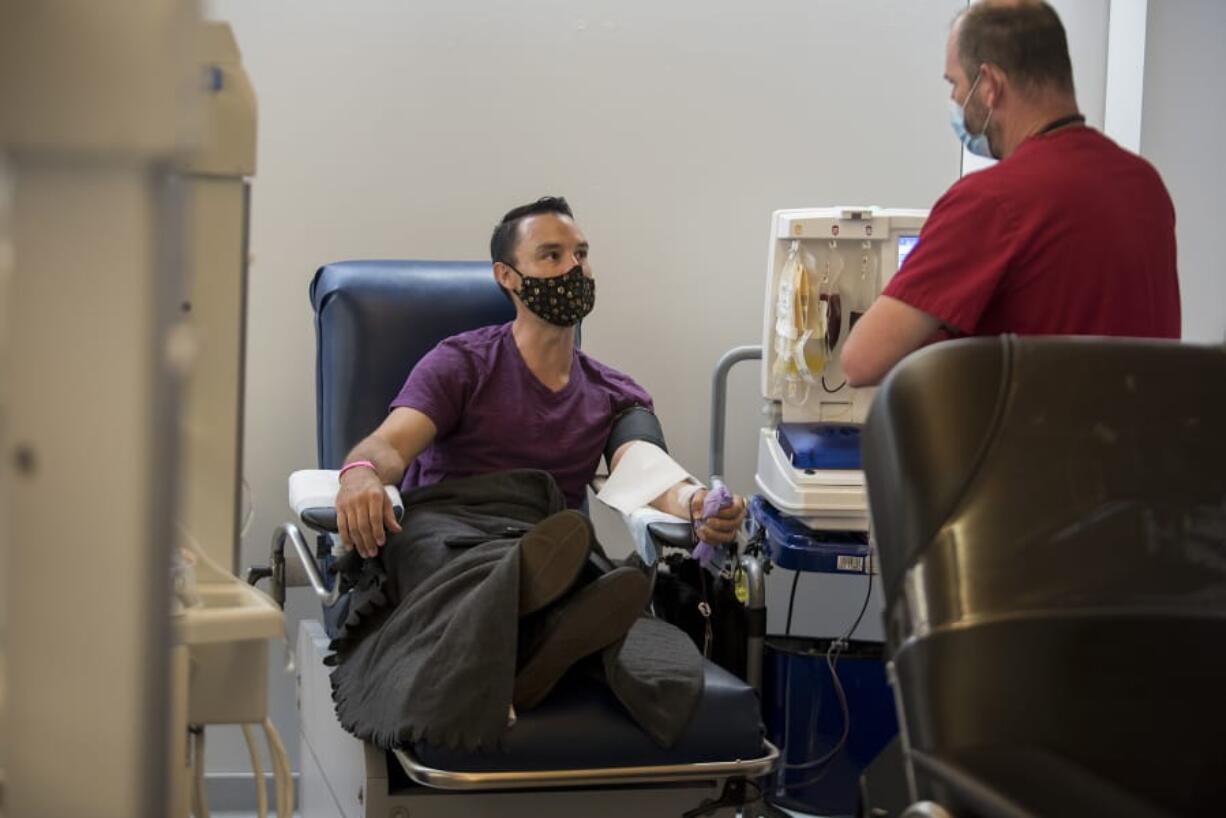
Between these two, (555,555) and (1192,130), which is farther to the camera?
(1192,130)

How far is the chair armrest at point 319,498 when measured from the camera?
2461mm

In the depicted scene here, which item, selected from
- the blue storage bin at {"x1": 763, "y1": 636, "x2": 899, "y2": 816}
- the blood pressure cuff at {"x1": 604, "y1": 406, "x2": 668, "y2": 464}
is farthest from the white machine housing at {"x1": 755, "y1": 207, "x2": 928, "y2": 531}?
the blue storage bin at {"x1": 763, "y1": 636, "x2": 899, "y2": 816}

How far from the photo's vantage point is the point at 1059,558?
138cm

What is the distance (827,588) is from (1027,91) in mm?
1742

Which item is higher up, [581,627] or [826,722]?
[581,627]

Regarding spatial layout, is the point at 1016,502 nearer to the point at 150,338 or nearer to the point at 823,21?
the point at 150,338

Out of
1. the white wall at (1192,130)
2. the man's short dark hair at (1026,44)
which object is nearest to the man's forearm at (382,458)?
the man's short dark hair at (1026,44)

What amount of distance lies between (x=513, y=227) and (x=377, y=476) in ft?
1.99

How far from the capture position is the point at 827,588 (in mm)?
3635

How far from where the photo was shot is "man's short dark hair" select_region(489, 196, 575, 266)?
2.90 m

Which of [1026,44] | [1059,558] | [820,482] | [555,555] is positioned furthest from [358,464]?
[1059,558]

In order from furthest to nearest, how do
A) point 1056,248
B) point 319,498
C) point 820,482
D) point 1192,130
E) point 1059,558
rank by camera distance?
point 1192,130
point 820,482
point 319,498
point 1056,248
point 1059,558

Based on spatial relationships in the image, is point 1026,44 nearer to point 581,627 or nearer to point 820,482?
point 820,482

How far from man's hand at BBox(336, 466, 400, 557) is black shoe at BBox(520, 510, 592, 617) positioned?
39 cm
